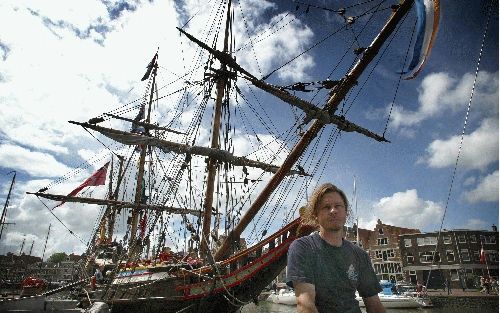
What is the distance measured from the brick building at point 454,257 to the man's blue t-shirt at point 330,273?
43159 millimetres

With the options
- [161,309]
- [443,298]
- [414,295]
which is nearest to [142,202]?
[161,309]

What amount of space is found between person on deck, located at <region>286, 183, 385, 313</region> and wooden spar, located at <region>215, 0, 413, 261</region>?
26.0ft

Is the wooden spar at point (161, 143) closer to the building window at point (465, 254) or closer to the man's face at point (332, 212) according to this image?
the man's face at point (332, 212)

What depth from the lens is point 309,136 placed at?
35.4ft

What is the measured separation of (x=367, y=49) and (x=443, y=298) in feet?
95.2

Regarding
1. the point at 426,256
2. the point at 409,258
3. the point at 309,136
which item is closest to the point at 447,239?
the point at 426,256

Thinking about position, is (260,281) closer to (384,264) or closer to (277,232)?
(277,232)

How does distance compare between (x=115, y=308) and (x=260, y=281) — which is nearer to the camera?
(x=260, y=281)

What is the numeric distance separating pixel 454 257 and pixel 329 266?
160ft

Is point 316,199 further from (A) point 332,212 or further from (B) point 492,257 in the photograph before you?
(B) point 492,257

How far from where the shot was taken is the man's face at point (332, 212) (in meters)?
2.36

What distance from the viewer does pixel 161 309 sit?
35.8 ft

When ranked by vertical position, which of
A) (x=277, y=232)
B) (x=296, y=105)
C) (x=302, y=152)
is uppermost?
(x=296, y=105)

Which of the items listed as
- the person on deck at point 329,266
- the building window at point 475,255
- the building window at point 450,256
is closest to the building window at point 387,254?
the building window at point 450,256
